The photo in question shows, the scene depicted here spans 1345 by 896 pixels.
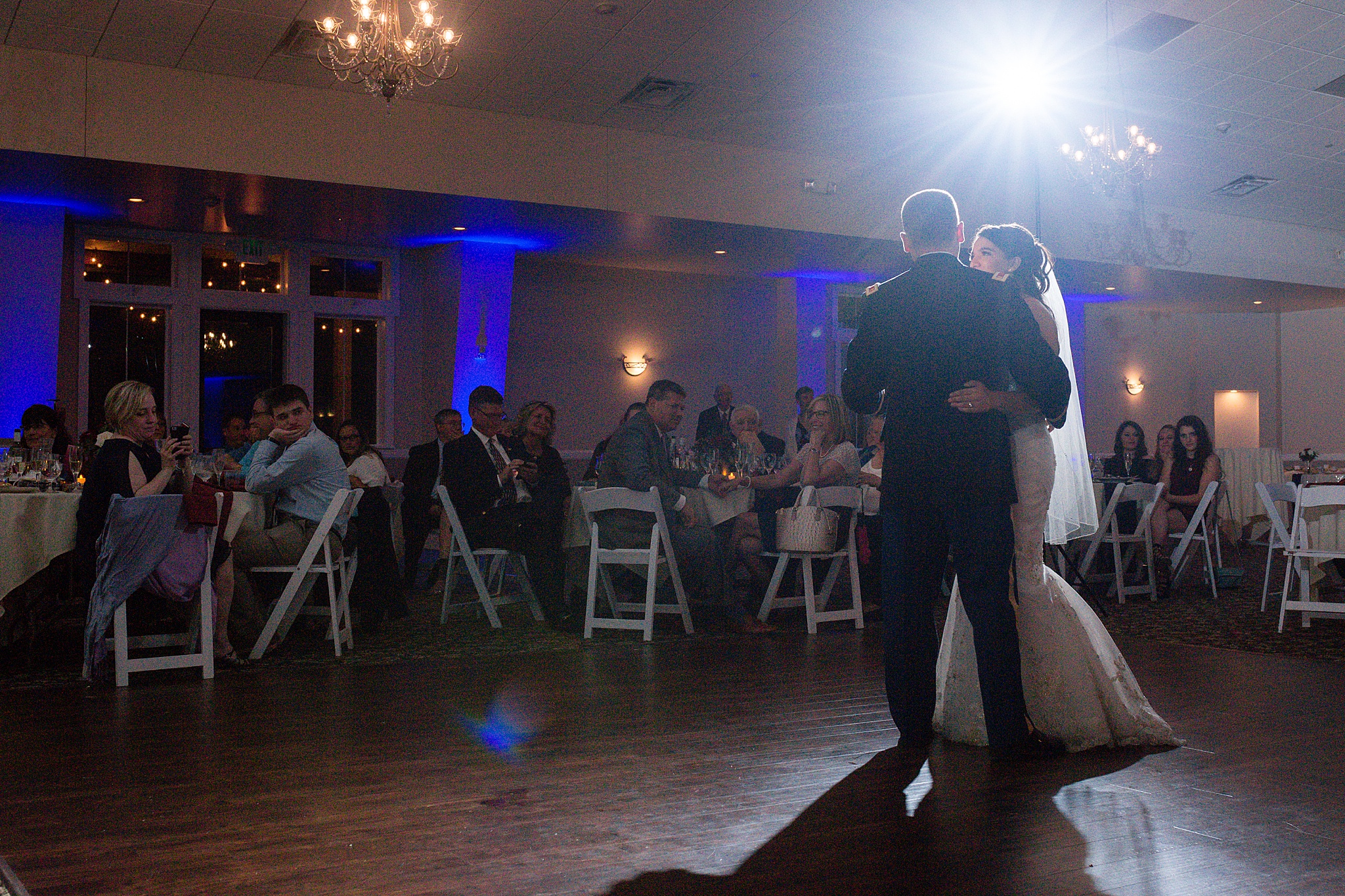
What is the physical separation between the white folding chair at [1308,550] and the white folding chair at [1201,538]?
1072mm

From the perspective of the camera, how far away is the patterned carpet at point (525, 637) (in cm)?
487

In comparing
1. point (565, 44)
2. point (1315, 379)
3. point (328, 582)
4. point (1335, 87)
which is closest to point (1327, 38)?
point (1335, 87)

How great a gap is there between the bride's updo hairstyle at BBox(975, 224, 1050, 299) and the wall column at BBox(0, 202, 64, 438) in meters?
8.23

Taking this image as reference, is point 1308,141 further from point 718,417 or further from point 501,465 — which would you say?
point 501,465

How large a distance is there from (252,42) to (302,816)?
6308mm

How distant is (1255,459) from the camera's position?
12.6m

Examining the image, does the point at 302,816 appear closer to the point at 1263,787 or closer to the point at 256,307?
the point at 1263,787

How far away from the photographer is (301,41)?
738 centimetres

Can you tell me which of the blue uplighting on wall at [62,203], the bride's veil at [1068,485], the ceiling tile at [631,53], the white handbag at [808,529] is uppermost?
the ceiling tile at [631,53]

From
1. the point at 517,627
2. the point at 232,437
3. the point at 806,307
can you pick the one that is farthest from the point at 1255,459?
the point at 232,437

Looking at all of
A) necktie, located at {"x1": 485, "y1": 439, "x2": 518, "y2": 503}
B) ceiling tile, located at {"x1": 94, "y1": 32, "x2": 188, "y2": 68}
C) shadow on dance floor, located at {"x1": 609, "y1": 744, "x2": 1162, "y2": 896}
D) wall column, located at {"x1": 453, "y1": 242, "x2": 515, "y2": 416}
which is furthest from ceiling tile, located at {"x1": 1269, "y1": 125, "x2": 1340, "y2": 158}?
ceiling tile, located at {"x1": 94, "y1": 32, "x2": 188, "y2": 68}

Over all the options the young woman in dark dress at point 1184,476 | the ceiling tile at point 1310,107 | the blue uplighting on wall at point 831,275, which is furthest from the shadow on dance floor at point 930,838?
the blue uplighting on wall at point 831,275

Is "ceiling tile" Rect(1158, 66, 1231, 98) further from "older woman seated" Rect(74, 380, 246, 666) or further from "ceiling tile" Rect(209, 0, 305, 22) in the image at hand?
"older woman seated" Rect(74, 380, 246, 666)

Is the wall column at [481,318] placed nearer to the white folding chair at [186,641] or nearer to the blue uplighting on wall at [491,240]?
the blue uplighting on wall at [491,240]
